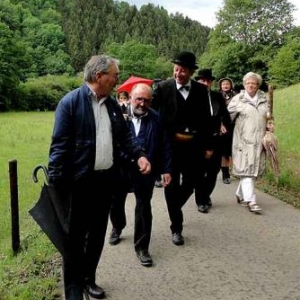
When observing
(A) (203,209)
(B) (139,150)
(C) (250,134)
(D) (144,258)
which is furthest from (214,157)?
(B) (139,150)

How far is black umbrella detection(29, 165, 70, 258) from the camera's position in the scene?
4.02 m

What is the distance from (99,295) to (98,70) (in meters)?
1.93

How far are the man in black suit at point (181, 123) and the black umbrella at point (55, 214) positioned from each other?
6.21ft

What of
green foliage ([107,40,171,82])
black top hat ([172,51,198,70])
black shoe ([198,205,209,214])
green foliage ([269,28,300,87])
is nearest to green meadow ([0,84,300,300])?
black shoe ([198,205,209,214])

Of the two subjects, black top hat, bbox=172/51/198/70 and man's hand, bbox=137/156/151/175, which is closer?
man's hand, bbox=137/156/151/175

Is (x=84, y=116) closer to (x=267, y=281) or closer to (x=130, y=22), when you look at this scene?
(x=267, y=281)

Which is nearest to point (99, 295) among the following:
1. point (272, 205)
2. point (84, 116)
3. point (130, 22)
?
point (84, 116)

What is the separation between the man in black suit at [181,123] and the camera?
5.79 m

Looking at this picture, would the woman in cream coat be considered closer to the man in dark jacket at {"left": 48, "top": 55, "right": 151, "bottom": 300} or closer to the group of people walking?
the group of people walking

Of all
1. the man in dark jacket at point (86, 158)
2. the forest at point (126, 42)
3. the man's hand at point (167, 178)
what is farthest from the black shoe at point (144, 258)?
the forest at point (126, 42)

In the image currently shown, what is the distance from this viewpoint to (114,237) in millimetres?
6051

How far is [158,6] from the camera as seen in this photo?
169000 mm

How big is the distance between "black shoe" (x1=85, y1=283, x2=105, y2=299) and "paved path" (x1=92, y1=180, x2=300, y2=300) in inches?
4.0

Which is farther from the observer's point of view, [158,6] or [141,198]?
[158,6]
